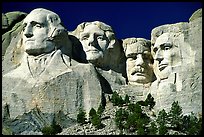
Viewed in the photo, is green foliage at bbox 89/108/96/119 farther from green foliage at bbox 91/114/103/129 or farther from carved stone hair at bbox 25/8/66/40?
carved stone hair at bbox 25/8/66/40

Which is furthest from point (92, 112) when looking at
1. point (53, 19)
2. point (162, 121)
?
point (53, 19)

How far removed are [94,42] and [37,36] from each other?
2.25 metres

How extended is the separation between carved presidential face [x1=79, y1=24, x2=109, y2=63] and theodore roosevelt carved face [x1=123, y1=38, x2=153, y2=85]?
98cm

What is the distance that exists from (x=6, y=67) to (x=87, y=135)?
627 centimetres

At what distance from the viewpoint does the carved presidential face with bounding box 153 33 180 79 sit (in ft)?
117

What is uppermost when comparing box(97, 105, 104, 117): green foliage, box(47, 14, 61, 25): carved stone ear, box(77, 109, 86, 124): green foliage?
box(47, 14, 61, 25): carved stone ear

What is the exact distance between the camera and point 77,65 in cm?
3553

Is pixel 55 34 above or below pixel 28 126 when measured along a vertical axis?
above

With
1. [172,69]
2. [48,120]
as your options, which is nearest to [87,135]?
[48,120]

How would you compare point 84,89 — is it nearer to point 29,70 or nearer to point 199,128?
point 29,70

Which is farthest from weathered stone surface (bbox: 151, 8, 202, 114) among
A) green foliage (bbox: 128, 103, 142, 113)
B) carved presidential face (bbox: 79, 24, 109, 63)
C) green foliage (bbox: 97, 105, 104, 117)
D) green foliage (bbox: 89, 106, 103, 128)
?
green foliage (bbox: 89, 106, 103, 128)

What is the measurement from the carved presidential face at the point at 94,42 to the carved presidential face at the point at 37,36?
61.2 inches

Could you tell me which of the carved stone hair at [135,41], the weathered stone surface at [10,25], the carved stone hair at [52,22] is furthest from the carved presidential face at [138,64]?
the weathered stone surface at [10,25]

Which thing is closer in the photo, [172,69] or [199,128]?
[199,128]
